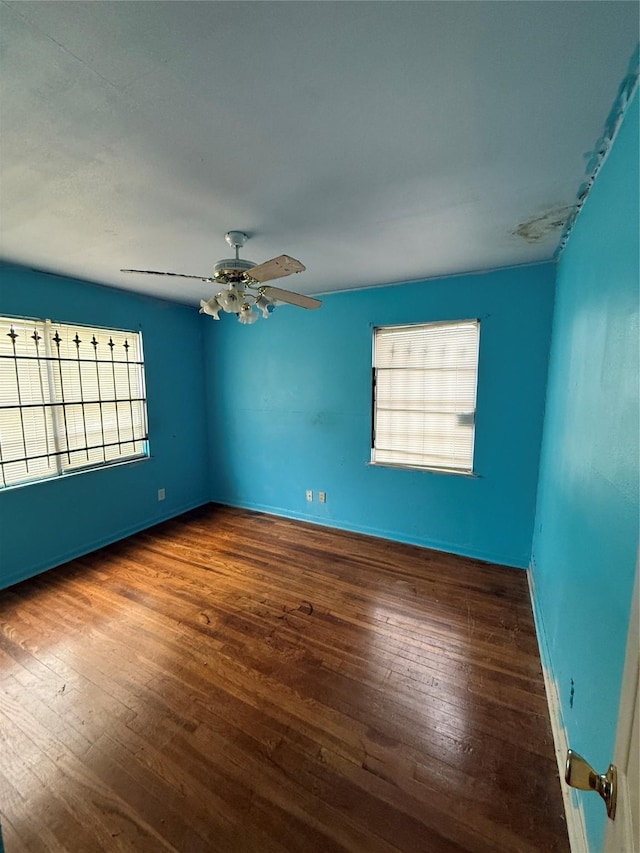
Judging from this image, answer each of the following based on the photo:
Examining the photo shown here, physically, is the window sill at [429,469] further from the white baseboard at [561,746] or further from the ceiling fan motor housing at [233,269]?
the ceiling fan motor housing at [233,269]

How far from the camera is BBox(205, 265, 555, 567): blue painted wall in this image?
9.12ft

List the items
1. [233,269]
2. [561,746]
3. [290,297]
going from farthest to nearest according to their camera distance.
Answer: [290,297]
[233,269]
[561,746]

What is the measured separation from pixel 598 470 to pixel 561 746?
125cm

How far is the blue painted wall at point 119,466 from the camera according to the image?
9.02ft

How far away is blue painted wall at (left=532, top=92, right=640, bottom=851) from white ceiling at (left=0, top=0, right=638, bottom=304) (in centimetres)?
30

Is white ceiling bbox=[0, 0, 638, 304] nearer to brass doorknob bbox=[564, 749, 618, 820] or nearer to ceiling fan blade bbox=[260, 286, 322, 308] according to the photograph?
ceiling fan blade bbox=[260, 286, 322, 308]

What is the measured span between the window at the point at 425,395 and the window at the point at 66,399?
2.60 meters

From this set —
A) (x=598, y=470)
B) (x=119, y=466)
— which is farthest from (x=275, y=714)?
(x=119, y=466)

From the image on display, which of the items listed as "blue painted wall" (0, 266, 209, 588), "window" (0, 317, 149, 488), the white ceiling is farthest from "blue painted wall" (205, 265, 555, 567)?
"window" (0, 317, 149, 488)

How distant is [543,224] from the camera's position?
1.96 m

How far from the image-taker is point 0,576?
2.65 metres

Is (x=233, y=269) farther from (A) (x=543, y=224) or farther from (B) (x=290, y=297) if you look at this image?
(A) (x=543, y=224)

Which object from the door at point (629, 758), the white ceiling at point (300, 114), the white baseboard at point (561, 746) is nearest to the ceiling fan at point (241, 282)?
the white ceiling at point (300, 114)

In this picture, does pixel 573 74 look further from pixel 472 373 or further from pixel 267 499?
pixel 267 499
